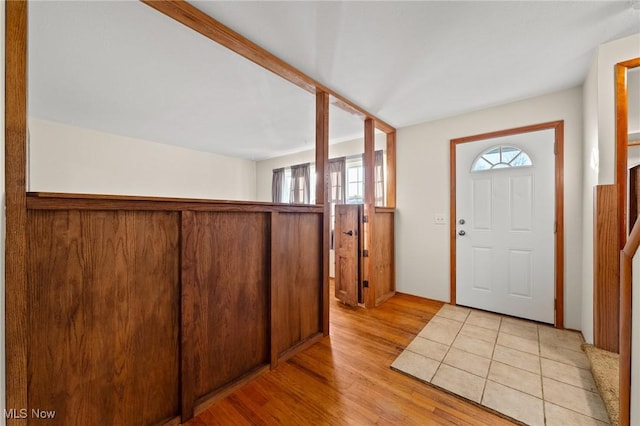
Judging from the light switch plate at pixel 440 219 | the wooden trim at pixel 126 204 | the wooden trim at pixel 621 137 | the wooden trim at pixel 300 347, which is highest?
the wooden trim at pixel 621 137

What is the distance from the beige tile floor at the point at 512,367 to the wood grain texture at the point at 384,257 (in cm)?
75

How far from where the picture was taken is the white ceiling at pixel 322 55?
1546 millimetres

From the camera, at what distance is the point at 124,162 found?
423 centimetres

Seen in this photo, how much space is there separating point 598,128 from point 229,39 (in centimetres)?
286

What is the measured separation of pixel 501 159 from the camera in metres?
2.85

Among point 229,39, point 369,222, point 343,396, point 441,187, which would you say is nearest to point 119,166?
point 229,39

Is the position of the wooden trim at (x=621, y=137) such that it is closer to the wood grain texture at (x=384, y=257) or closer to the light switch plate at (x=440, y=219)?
the light switch plate at (x=440, y=219)

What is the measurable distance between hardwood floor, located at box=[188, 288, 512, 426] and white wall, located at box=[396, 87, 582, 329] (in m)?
1.35

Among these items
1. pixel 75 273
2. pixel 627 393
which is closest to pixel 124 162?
pixel 75 273

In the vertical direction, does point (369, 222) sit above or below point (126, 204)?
below

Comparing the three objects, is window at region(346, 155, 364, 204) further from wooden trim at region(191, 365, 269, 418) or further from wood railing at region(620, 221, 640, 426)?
wood railing at region(620, 221, 640, 426)

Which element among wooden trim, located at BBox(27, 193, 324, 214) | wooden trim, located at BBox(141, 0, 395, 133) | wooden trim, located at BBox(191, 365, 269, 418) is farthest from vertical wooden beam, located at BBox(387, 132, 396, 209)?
wooden trim, located at BBox(191, 365, 269, 418)

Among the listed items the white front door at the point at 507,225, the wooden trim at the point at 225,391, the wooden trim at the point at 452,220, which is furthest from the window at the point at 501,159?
the wooden trim at the point at 225,391

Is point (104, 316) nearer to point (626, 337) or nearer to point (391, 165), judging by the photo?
point (626, 337)
